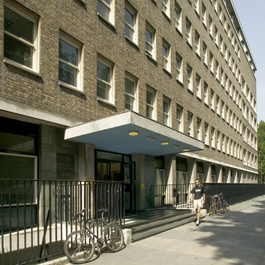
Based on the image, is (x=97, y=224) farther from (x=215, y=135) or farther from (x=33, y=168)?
(x=215, y=135)

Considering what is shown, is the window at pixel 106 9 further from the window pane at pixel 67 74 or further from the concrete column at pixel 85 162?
the concrete column at pixel 85 162

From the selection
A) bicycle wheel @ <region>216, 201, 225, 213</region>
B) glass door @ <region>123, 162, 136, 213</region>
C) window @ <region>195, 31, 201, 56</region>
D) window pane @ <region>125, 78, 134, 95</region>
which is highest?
window @ <region>195, 31, 201, 56</region>

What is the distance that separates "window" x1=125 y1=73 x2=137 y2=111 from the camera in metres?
15.7

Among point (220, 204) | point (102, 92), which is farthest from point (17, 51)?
point (220, 204)

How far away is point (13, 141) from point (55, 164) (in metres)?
1.60

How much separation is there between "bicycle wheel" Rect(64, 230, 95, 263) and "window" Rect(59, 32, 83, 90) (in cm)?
538

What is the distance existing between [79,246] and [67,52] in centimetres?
693

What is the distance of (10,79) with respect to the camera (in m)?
9.37

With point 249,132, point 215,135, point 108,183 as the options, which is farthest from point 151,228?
point 249,132

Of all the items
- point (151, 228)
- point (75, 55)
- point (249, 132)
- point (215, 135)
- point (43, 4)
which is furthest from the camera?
point (249, 132)

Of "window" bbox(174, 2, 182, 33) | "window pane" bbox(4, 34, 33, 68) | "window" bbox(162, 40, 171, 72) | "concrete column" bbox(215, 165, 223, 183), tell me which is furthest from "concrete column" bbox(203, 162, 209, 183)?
"window pane" bbox(4, 34, 33, 68)

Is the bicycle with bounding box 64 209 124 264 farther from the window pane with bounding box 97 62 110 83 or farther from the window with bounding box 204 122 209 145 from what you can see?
the window with bounding box 204 122 209 145

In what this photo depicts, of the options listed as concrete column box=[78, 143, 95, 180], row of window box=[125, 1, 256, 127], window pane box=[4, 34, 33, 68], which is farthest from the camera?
row of window box=[125, 1, 256, 127]

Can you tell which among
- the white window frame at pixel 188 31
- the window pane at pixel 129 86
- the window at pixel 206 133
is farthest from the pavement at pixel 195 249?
the white window frame at pixel 188 31
